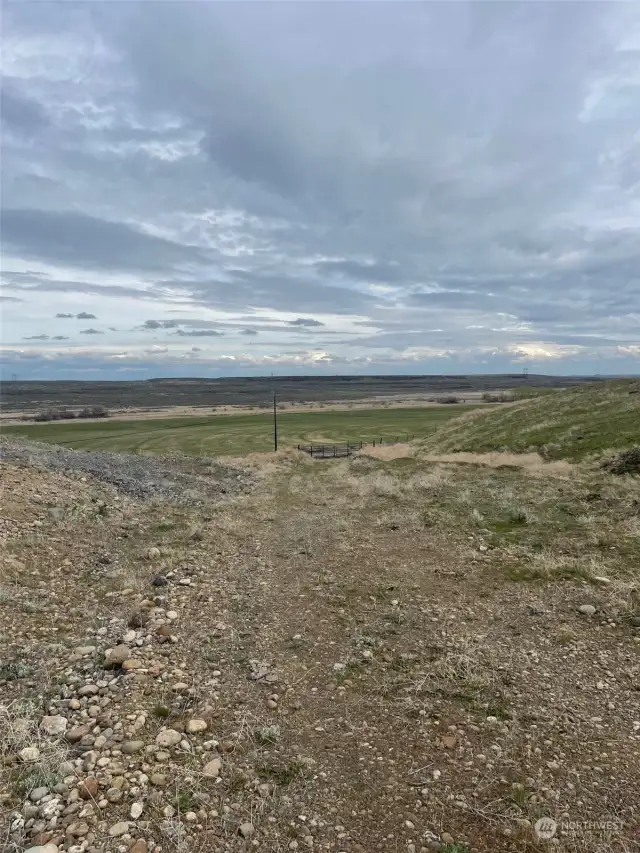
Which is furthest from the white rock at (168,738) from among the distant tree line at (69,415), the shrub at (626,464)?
the distant tree line at (69,415)

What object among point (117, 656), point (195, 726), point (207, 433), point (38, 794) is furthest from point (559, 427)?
point (207, 433)

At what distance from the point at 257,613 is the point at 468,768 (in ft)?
16.1

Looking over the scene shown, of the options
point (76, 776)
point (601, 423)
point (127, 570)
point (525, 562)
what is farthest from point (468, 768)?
point (601, 423)

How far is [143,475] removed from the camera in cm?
2683

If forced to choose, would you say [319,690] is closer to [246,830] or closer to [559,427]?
[246,830]

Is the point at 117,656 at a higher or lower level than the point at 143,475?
higher

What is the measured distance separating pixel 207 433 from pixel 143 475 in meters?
81.4

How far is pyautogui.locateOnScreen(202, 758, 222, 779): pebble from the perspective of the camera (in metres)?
4.99

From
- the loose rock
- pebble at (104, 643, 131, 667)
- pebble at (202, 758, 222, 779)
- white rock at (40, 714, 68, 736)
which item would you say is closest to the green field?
pebble at (104, 643, 131, 667)

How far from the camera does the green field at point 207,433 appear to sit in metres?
86.1

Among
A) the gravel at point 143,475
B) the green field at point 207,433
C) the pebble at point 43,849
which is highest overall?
the pebble at point 43,849

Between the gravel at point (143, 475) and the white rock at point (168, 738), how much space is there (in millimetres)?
15728

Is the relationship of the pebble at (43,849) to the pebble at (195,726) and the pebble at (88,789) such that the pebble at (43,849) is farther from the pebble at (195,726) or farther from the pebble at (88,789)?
the pebble at (195,726)

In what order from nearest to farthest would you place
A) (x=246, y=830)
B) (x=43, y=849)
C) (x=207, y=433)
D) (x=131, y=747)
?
(x=43, y=849) → (x=246, y=830) → (x=131, y=747) → (x=207, y=433)
